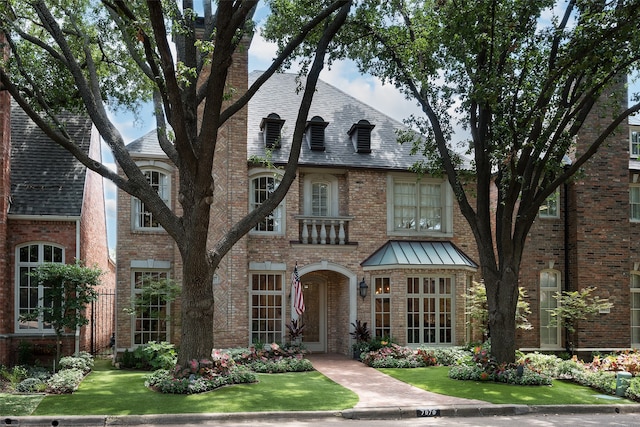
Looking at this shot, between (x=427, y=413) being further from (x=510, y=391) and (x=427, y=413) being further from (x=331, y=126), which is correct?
(x=331, y=126)

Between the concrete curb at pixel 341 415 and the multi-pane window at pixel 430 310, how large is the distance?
286 inches

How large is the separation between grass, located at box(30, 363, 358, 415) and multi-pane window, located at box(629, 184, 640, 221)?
42.9 feet

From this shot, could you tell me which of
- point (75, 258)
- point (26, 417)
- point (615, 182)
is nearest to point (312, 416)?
point (26, 417)

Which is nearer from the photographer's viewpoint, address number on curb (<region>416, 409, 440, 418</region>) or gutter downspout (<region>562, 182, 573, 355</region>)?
address number on curb (<region>416, 409, 440, 418</region>)

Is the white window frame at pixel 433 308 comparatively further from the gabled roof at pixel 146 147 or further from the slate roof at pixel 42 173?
the slate roof at pixel 42 173

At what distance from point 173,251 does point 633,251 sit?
14961 mm

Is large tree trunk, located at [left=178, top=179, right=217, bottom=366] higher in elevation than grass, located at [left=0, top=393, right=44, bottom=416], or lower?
higher

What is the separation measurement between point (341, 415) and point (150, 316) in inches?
348

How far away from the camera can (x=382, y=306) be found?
1970cm

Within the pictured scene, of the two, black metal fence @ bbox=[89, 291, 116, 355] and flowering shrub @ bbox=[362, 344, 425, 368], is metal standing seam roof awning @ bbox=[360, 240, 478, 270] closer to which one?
flowering shrub @ bbox=[362, 344, 425, 368]

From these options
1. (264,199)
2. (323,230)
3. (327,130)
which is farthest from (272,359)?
(327,130)

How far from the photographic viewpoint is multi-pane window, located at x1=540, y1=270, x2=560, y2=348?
20.7m

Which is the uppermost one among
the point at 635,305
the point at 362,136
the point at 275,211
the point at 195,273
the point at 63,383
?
the point at 362,136

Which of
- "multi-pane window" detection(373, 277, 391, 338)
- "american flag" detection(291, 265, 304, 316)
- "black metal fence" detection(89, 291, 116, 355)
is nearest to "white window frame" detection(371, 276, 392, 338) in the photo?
"multi-pane window" detection(373, 277, 391, 338)
